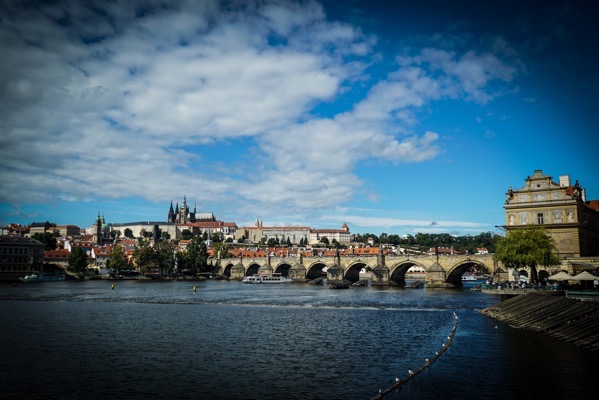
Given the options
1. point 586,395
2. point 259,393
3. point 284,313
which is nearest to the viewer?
point 586,395

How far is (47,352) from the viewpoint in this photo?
2831cm

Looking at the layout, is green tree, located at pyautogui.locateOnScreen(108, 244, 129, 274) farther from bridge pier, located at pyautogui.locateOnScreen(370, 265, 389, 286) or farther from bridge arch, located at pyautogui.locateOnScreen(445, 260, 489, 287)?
bridge arch, located at pyautogui.locateOnScreen(445, 260, 489, 287)

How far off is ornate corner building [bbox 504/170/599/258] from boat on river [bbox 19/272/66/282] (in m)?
105

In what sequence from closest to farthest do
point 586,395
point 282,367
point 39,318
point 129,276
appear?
point 586,395 → point 282,367 → point 39,318 → point 129,276

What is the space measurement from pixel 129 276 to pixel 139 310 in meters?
90.4

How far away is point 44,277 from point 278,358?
10927 centimetres

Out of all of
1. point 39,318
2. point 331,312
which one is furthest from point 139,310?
point 331,312

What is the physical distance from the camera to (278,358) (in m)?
26.4

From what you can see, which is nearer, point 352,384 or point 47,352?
point 352,384

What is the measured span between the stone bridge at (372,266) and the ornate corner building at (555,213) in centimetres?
927

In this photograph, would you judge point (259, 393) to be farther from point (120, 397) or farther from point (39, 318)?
point (39, 318)

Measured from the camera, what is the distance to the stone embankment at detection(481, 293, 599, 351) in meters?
28.4

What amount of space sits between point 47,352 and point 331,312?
2826 cm

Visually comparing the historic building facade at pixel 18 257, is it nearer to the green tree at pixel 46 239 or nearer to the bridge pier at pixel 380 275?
the green tree at pixel 46 239
